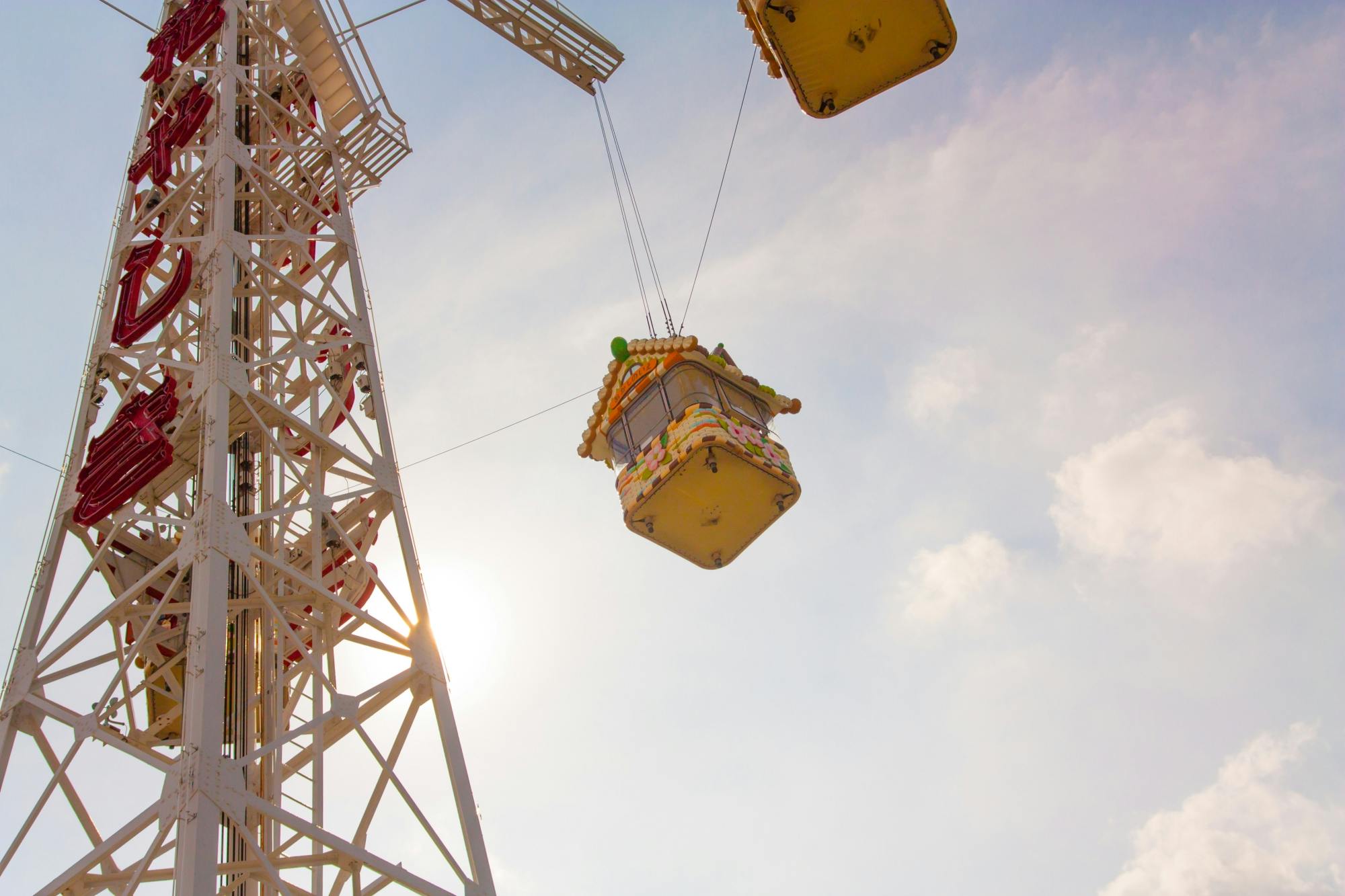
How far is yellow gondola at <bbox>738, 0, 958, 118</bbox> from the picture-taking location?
46.1ft

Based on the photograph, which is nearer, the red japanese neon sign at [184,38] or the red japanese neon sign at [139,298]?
the red japanese neon sign at [139,298]

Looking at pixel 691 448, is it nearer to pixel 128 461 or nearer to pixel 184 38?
pixel 128 461

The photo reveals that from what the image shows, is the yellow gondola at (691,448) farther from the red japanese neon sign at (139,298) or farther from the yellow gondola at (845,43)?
the red japanese neon sign at (139,298)

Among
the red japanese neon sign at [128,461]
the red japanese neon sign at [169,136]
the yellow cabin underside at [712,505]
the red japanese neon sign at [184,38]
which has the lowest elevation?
the red japanese neon sign at [128,461]

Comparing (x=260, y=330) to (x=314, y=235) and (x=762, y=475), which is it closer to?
(x=314, y=235)

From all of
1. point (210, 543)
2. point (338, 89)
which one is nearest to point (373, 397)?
point (210, 543)

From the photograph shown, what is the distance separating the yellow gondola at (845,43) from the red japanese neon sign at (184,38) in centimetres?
855

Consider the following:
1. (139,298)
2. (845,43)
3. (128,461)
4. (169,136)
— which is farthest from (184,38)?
(845,43)

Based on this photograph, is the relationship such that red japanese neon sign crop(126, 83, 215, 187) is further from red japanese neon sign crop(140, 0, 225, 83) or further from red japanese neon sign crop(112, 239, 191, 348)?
red japanese neon sign crop(112, 239, 191, 348)

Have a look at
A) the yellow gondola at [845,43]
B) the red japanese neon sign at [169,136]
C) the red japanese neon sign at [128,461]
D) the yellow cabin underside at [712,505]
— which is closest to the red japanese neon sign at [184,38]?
the red japanese neon sign at [169,136]

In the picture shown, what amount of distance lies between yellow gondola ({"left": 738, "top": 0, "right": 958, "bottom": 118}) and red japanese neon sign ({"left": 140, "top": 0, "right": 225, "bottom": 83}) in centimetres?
855

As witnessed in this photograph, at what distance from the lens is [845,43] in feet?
47.2

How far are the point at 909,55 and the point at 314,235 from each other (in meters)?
7.75

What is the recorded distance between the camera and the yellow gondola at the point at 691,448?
16.9m
